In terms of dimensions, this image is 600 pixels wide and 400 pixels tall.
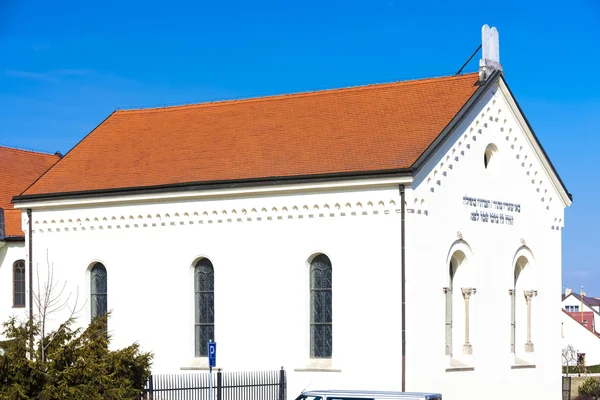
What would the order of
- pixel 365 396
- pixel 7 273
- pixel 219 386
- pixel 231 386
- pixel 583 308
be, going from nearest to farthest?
pixel 365 396
pixel 219 386
pixel 231 386
pixel 7 273
pixel 583 308

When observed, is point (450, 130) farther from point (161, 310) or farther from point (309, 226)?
point (161, 310)

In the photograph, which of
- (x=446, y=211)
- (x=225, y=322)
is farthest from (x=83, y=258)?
(x=446, y=211)

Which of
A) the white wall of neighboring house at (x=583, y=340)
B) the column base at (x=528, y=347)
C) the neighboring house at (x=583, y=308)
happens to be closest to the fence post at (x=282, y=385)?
the column base at (x=528, y=347)

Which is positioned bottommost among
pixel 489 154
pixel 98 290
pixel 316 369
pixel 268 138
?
pixel 316 369

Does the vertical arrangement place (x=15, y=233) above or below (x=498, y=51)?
below

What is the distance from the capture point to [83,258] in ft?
130

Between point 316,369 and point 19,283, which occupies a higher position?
point 19,283

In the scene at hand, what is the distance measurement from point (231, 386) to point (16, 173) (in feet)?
59.9

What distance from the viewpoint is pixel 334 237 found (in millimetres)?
34625

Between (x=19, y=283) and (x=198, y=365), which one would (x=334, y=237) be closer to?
(x=198, y=365)

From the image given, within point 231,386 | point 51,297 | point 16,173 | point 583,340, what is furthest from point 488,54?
point 583,340

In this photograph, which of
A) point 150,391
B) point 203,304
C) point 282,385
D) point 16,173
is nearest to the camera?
point 150,391

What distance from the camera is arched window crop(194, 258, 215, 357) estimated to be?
37.3 m

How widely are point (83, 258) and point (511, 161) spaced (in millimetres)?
14394
